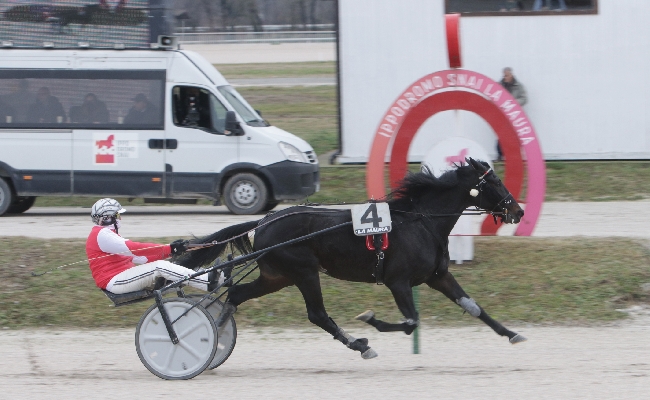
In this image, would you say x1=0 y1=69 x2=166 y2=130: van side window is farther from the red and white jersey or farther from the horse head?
the horse head

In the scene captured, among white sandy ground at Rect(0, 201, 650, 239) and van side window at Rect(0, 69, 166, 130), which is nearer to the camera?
white sandy ground at Rect(0, 201, 650, 239)

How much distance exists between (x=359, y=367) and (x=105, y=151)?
845cm

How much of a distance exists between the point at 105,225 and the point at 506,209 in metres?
3.25

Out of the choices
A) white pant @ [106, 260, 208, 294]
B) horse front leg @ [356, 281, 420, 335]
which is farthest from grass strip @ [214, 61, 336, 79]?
horse front leg @ [356, 281, 420, 335]

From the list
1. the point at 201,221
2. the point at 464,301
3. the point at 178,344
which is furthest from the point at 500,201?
the point at 201,221

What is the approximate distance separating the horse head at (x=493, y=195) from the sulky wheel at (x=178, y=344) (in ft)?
8.03

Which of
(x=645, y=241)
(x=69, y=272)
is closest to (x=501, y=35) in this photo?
(x=645, y=241)

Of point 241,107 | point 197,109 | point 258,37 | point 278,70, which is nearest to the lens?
point 197,109

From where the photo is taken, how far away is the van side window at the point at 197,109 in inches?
581

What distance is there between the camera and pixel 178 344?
727 cm

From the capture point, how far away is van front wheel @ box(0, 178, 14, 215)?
1515 centimetres

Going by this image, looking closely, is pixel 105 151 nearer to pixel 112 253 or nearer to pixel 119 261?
pixel 119 261

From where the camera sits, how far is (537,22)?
58.9 feet

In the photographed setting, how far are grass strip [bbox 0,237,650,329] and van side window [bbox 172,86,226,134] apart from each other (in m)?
4.72
